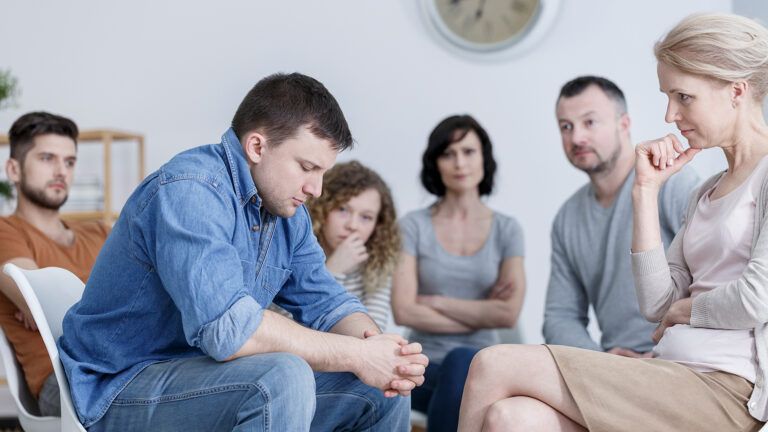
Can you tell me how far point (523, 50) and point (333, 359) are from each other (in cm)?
265

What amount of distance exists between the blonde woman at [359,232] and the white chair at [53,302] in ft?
3.13

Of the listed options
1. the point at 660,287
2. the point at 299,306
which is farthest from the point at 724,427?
the point at 299,306

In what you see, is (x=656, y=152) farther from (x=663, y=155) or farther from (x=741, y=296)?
(x=741, y=296)

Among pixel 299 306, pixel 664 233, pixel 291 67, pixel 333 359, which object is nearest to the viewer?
pixel 333 359

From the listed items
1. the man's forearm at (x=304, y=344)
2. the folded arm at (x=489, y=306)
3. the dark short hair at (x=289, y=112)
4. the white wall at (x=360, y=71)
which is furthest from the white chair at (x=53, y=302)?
the white wall at (x=360, y=71)

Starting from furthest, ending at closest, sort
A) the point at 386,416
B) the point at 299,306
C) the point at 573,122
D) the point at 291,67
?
the point at 291,67, the point at 573,122, the point at 299,306, the point at 386,416

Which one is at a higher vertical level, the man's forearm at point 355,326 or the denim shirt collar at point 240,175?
the denim shirt collar at point 240,175

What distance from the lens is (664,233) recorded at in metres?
2.53

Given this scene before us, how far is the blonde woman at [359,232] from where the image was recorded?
2828 mm

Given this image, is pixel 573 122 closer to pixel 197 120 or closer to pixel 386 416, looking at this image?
pixel 386 416

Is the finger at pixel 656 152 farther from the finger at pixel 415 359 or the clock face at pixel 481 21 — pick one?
the clock face at pixel 481 21

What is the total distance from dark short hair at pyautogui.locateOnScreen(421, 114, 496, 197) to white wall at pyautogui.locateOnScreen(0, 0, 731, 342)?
0.62 metres

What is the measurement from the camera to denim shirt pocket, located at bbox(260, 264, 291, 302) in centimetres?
189

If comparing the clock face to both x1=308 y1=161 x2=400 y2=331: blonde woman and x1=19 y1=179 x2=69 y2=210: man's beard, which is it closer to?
x1=308 y1=161 x2=400 y2=331: blonde woman
